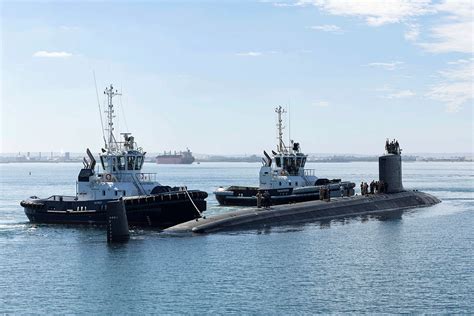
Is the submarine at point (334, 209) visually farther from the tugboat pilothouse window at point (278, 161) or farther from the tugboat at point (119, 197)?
the tugboat pilothouse window at point (278, 161)

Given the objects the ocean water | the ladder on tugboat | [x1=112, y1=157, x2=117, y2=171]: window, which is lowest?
the ocean water

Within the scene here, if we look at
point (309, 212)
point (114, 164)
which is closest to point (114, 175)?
point (114, 164)

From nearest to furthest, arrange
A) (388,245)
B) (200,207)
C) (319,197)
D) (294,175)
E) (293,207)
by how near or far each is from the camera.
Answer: (388,245), (200,207), (293,207), (319,197), (294,175)

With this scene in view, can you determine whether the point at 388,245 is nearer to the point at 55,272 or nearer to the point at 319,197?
the point at 55,272

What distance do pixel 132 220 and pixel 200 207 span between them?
6204 millimetres

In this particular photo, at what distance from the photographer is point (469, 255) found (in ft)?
Result: 153

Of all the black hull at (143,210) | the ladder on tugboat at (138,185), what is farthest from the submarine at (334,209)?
the ladder on tugboat at (138,185)

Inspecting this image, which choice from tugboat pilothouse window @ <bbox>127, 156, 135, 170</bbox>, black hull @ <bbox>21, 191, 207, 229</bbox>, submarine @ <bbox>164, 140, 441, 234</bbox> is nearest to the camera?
submarine @ <bbox>164, 140, 441, 234</bbox>

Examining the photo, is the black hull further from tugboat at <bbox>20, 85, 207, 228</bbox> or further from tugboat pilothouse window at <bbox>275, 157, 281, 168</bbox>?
tugboat pilothouse window at <bbox>275, 157, 281, 168</bbox>

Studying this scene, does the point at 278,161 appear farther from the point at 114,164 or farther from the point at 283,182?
the point at 114,164

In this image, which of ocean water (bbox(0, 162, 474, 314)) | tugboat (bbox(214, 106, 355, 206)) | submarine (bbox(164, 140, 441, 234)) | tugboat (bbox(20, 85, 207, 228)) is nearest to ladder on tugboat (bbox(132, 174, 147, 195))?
tugboat (bbox(20, 85, 207, 228))

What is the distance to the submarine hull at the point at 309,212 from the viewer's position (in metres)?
58.5

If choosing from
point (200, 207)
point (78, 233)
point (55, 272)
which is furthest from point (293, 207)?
point (55, 272)

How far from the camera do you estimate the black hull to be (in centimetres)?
6256
